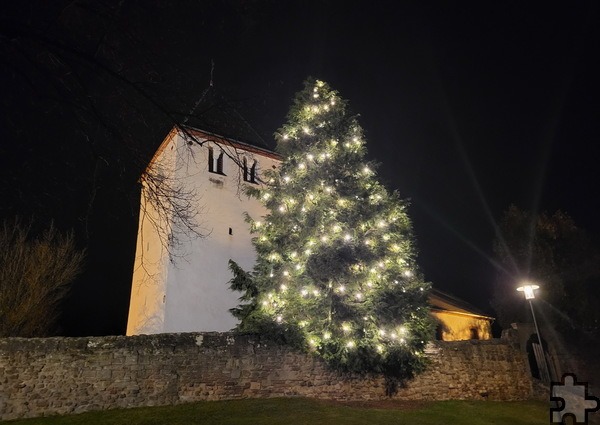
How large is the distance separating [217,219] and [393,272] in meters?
10.2

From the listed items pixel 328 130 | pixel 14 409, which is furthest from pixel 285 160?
pixel 14 409

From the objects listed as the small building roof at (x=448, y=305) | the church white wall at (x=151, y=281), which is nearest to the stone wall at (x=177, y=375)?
the church white wall at (x=151, y=281)

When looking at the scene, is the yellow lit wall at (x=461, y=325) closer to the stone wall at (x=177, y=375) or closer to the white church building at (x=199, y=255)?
the stone wall at (x=177, y=375)

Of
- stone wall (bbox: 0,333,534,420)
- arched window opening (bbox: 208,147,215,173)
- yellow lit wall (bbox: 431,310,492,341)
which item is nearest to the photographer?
stone wall (bbox: 0,333,534,420)

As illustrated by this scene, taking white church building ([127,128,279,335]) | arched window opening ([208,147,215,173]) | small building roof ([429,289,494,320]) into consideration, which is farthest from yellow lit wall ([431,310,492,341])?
arched window opening ([208,147,215,173])

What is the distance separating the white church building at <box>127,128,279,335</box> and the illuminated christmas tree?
3636 millimetres

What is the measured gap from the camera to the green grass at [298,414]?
392 inches

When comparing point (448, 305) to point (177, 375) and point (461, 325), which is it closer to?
point (461, 325)

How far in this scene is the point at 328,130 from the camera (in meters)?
15.2
